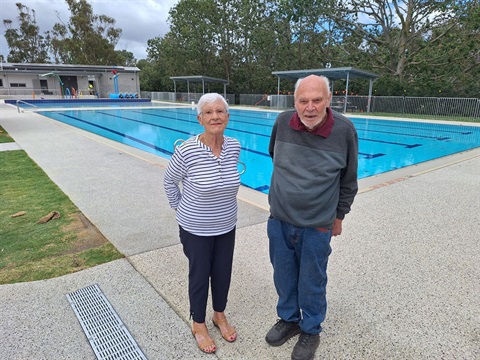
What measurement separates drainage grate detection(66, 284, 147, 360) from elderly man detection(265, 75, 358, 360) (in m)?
0.91

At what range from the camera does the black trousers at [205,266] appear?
6.56ft

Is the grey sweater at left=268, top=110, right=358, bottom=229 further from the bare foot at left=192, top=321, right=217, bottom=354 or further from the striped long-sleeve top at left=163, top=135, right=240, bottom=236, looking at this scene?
the bare foot at left=192, top=321, right=217, bottom=354

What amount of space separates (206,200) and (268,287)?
3.86ft

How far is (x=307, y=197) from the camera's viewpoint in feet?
6.03

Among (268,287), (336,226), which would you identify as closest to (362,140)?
(268,287)

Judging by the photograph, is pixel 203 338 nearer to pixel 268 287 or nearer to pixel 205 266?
pixel 205 266

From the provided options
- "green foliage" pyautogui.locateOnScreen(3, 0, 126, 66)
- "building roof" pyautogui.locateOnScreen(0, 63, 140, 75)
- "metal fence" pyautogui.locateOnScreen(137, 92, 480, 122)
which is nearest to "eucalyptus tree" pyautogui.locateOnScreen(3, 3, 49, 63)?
"green foliage" pyautogui.locateOnScreen(3, 0, 126, 66)

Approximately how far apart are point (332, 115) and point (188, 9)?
126ft

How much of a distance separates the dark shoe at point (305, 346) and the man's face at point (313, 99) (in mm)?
1336

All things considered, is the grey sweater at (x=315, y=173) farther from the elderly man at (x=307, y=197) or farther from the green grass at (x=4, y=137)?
the green grass at (x=4, y=137)

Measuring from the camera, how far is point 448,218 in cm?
428

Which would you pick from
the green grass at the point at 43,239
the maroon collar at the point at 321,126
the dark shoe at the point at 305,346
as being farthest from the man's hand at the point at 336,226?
the green grass at the point at 43,239

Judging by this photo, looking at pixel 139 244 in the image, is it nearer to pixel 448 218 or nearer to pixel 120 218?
pixel 120 218

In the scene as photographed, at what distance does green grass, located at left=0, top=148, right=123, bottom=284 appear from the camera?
292 cm
